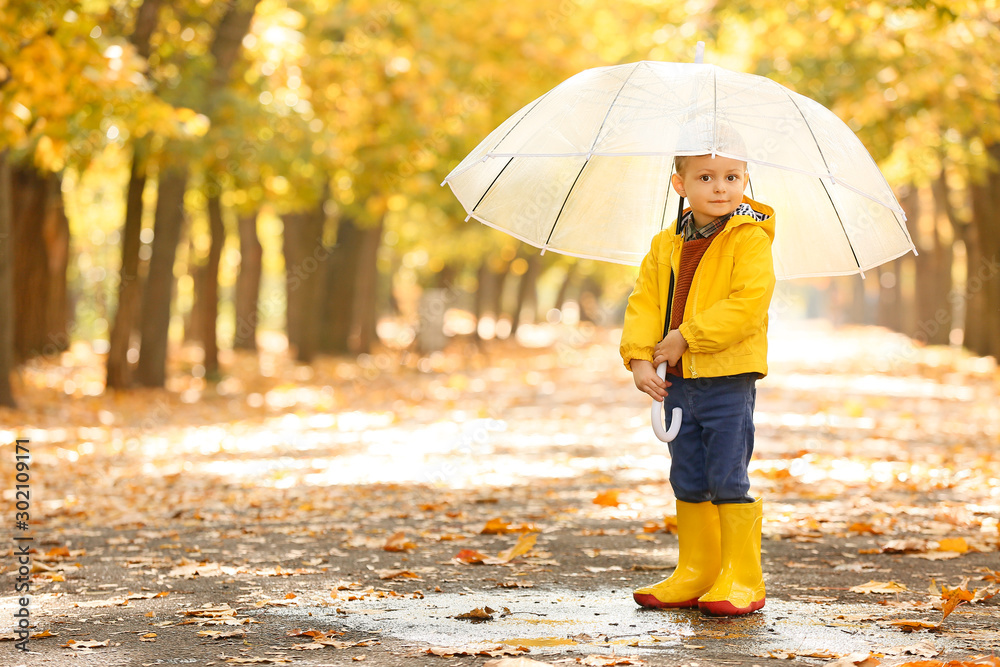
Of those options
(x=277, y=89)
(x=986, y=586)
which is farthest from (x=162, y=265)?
(x=986, y=586)

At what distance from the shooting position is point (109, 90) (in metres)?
9.92

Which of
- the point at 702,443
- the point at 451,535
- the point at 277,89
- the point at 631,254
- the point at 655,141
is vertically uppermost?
the point at 277,89

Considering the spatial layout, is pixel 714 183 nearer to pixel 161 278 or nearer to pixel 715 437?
pixel 715 437

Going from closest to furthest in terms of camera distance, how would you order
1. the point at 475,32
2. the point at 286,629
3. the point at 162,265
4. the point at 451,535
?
the point at 286,629 → the point at 451,535 → the point at 162,265 → the point at 475,32

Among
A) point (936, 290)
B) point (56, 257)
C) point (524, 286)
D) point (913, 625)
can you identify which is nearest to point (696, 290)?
point (913, 625)

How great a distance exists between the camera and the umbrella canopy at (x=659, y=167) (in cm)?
405

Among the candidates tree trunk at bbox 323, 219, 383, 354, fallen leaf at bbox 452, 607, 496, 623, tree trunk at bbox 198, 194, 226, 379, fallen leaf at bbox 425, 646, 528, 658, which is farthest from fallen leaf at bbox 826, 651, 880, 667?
tree trunk at bbox 323, 219, 383, 354

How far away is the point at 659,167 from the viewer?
493 cm

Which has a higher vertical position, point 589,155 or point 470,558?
point 589,155

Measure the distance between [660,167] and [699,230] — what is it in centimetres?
80

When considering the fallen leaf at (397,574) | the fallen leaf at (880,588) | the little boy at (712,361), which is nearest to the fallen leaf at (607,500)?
the fallen leaf at (397,574)

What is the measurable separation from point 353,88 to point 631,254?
44.6 ft

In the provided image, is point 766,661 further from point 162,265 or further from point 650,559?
point 162,265

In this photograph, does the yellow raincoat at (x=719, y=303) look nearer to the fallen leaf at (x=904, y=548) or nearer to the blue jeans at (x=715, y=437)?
the blue jeans at (x=715, y=437)
